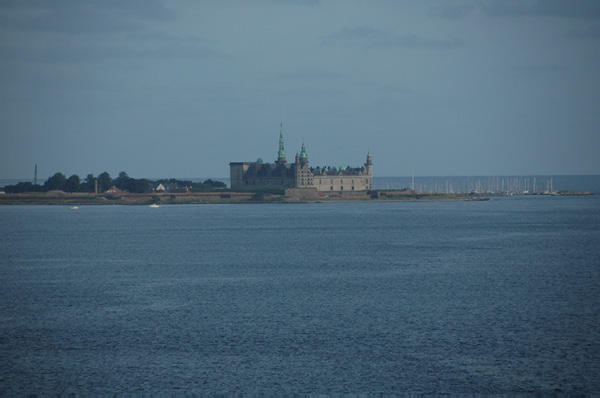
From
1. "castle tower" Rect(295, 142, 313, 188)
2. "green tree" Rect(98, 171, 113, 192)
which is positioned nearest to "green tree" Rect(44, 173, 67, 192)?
"green tree" Rect(98, 171, 113, 192)

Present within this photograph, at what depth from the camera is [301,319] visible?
31.8 meters

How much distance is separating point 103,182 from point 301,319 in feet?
499

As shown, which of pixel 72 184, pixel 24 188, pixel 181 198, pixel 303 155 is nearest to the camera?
pixel 72 184

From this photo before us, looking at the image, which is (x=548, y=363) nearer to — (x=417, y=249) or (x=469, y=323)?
(x=469, y=323)

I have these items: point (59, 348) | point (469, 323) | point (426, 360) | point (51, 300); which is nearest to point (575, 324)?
point (469, 323)

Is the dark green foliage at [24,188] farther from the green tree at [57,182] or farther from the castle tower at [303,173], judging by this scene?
the castle tower at [303,173]

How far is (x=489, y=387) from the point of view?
73.4 ft

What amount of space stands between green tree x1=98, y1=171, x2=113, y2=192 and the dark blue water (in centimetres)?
11354

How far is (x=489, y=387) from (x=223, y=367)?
8.77 meters

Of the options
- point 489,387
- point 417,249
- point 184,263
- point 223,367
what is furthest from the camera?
point 417,249

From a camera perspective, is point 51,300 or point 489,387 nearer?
point 489,387

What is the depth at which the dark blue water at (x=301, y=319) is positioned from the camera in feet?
77.0

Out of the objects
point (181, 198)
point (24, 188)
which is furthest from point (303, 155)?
point (24, 188)

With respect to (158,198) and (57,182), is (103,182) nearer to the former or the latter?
(57,182)
